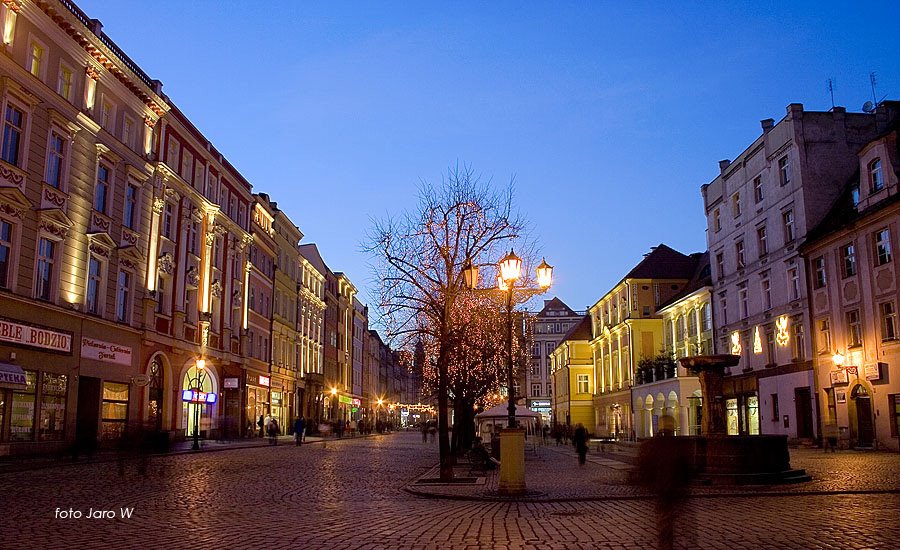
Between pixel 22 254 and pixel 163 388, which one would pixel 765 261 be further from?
pixel 22 254

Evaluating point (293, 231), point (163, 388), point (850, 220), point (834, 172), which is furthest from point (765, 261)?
point (293, 231)

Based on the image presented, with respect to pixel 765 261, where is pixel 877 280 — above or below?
below

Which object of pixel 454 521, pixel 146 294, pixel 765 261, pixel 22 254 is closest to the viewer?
pixel 454 521

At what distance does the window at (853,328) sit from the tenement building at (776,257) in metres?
2.98

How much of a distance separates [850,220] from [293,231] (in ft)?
154

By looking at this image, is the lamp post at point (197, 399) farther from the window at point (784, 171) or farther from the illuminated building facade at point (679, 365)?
the window at point (784, 171)

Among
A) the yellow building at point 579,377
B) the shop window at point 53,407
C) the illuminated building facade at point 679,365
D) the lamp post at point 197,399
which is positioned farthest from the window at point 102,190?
the yellow building at point 579,377

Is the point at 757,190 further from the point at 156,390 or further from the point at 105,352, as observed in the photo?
the point at 105,352

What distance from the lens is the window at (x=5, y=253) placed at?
25.7m

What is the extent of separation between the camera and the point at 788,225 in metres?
40.1

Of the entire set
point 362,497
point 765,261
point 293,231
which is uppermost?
point 293,231

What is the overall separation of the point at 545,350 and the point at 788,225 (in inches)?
3374

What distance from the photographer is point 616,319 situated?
228ft

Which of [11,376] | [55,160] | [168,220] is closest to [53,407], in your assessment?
[11,376]
